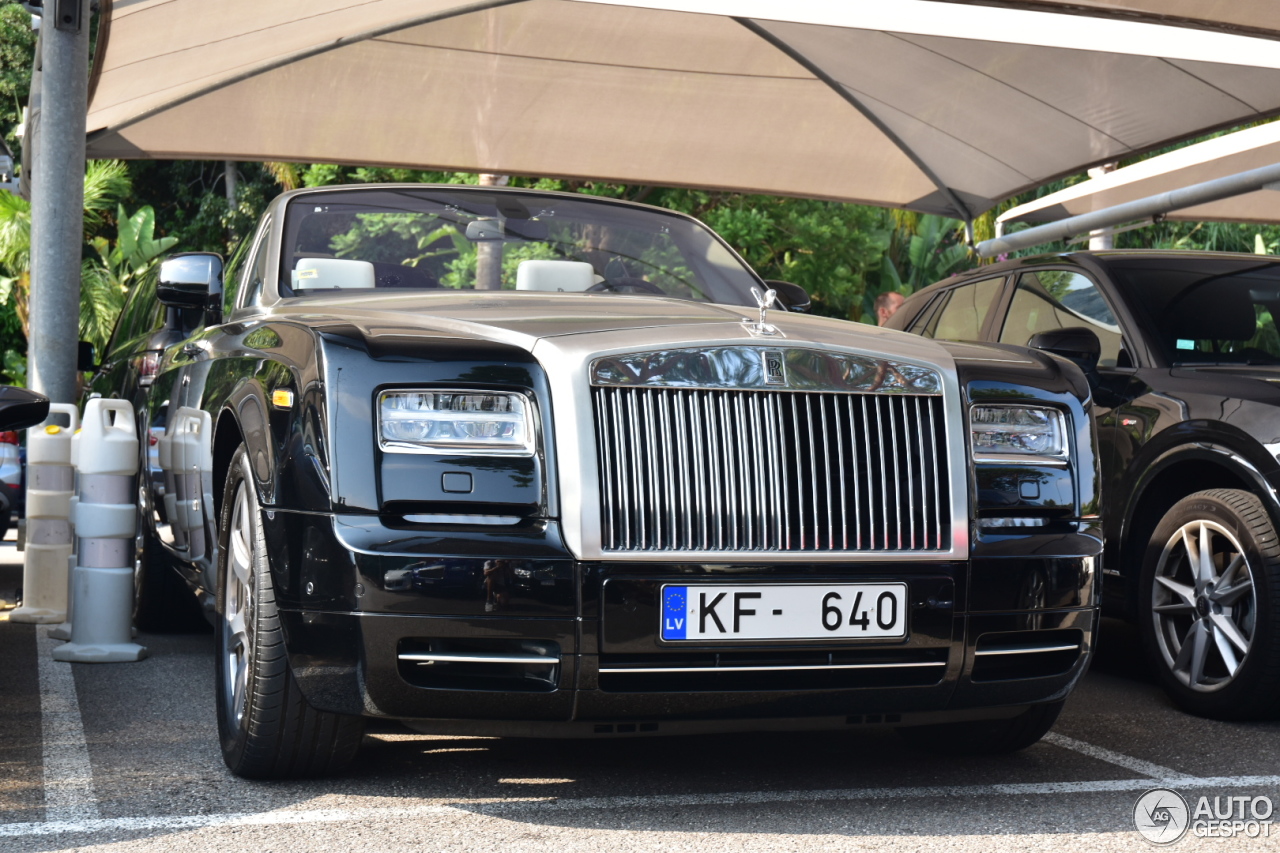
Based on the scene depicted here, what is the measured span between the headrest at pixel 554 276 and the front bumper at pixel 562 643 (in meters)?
1.73

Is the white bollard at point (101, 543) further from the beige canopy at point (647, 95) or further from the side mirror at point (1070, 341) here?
the side mirror at point (1070, 341)

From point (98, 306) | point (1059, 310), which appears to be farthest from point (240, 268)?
point (98, 306)

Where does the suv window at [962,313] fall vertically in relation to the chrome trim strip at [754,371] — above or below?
above

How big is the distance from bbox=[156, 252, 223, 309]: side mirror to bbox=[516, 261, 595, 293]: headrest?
1.14 meters

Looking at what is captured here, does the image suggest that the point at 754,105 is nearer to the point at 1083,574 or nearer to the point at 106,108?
the point at 106,108

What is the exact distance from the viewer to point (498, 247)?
5.30m

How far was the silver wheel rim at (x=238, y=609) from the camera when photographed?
3840 millimetres

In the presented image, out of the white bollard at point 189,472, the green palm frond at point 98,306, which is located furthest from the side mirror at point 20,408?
the green palm frond at point 98,306

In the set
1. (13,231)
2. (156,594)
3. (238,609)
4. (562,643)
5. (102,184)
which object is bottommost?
(156,594)

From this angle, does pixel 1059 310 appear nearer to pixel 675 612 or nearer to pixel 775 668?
pixel 775 668

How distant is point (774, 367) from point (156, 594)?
3906mm

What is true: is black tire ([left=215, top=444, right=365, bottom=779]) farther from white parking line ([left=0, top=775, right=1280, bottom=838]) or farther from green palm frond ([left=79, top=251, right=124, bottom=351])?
green palm frond ([left=79, top=251, right=124, bottom=351])

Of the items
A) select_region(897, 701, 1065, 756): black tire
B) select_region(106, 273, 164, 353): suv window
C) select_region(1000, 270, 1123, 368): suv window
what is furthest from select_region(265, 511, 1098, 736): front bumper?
select_region(106, 273, 164, 353): suv window

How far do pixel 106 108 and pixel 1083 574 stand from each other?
771cm
